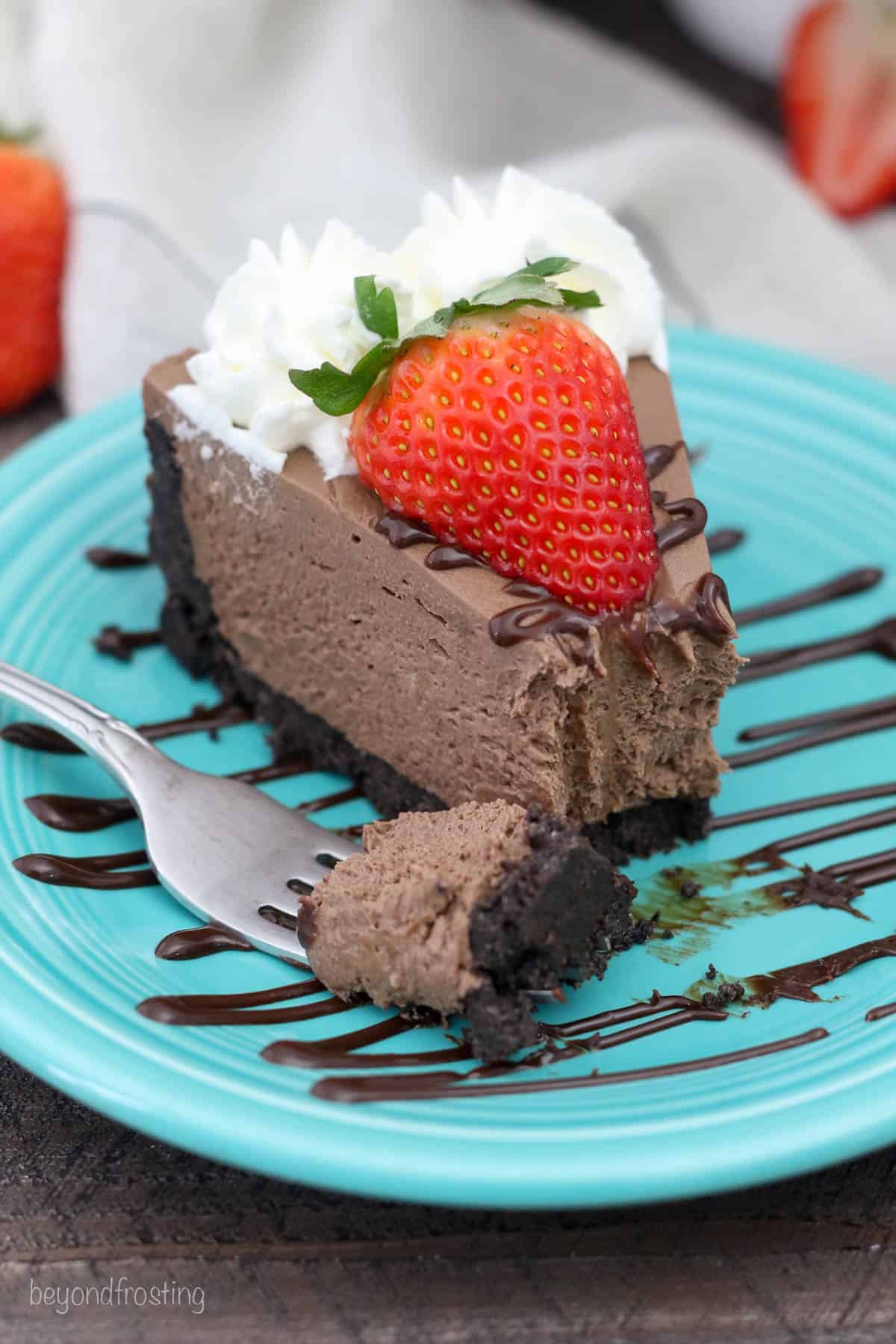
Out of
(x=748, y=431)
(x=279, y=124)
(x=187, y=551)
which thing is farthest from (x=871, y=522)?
(x=279, y=124)

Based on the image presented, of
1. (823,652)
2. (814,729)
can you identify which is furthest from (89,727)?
(823,652)

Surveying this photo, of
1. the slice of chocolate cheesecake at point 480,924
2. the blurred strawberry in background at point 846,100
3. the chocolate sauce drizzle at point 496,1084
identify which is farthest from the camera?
the blurred strawberry in background at point 846,100

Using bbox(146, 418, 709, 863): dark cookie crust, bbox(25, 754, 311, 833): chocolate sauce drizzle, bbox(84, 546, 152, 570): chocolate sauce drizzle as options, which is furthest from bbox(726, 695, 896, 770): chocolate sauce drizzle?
bbox(84, 546, 152, 570): chocolate sauce drizzle

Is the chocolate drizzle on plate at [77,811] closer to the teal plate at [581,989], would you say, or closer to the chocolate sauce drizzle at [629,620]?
the teal plate at [581,989]

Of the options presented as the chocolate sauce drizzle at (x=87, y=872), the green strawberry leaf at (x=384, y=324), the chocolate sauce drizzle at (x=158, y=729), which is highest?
the green strawberry leaf at (x=384, y=324)

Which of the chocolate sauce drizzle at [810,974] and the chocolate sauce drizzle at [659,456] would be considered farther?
the chocolate sauce drizzle at [659,456]

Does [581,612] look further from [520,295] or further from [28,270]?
[28,270]

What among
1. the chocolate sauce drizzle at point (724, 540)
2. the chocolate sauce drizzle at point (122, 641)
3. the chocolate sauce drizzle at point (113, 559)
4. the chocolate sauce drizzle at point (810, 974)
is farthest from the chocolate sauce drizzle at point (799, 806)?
the chocolate sauce drizzle at point (113, 559)
